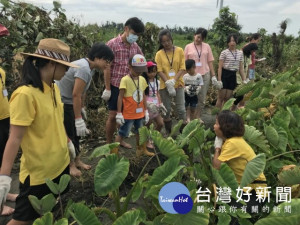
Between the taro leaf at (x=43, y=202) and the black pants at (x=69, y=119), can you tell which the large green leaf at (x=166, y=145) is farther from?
the black pants at (x=69, y=119)

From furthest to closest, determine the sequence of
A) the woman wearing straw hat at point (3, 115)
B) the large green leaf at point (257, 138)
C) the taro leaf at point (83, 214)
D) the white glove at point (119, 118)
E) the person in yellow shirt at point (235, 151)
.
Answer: the white glove at point (119, 118) → the woman wearing straw hat at point (3, 115) → the large green leaf at point (257, 138) → the person in yellow shirt at point (235, 151) → the taro leaf at point (83, 214)

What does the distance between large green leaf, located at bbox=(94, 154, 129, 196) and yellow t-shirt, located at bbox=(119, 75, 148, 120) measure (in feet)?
5.01

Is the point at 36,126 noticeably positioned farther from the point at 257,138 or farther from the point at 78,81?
the point at 257,138

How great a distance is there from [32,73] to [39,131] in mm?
318

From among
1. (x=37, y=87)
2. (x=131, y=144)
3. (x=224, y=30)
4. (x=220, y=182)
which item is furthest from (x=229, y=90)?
(x=224, y=30)

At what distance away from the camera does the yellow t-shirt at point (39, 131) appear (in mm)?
1474

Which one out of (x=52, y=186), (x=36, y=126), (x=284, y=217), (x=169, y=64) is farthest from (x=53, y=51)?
(x=169, y=64)

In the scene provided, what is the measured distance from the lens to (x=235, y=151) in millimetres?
1975

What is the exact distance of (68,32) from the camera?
4066 millimetres

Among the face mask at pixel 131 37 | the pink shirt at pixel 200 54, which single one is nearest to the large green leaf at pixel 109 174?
the face mask at pixel 131 37

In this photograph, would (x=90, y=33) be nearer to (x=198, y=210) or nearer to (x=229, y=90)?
(x=229, y=90)

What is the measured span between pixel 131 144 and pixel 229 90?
1.89 m

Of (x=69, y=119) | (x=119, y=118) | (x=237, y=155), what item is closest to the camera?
(x=237, y=155)

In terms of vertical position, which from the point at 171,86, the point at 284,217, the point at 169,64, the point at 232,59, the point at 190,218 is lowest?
the point at 190,218
